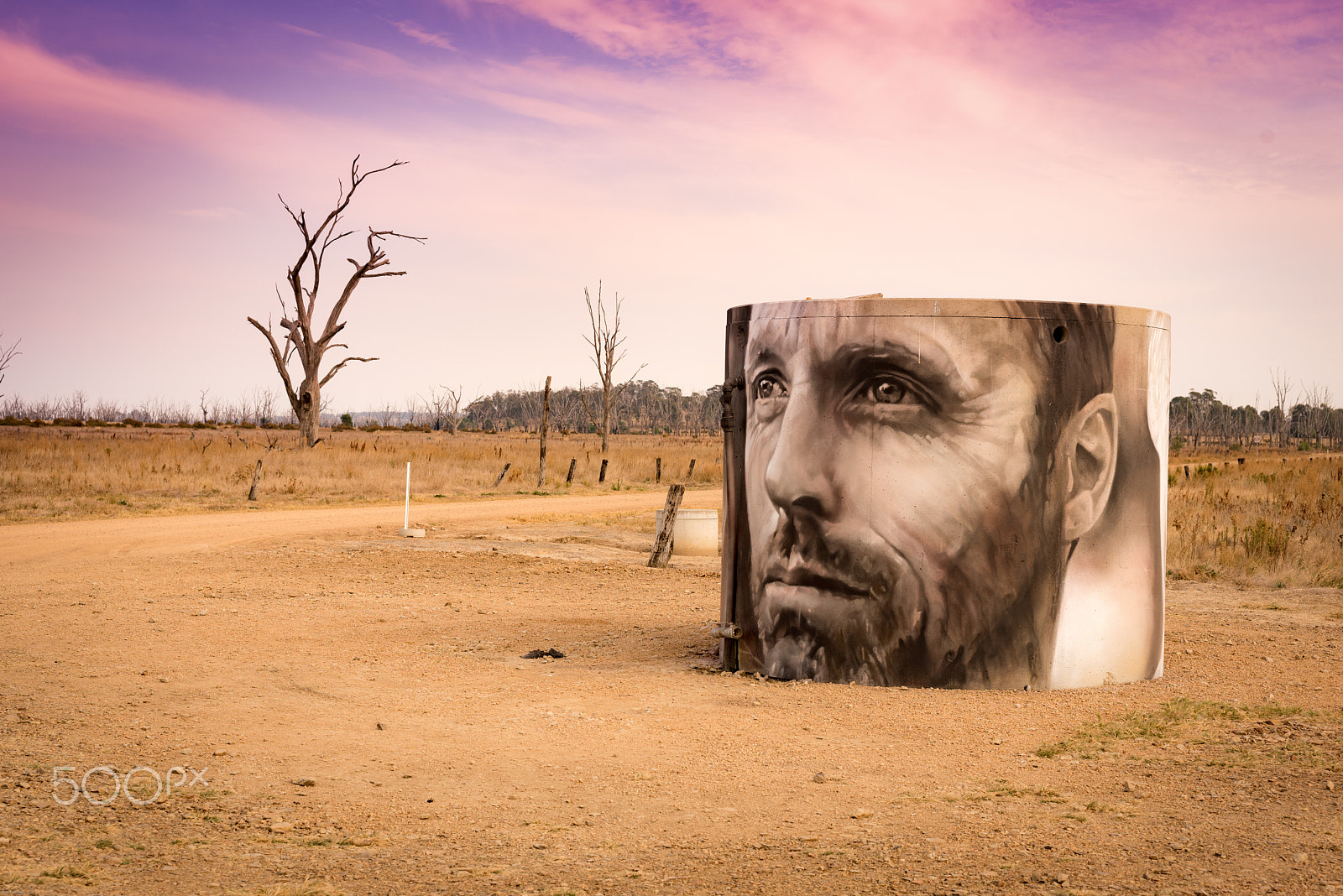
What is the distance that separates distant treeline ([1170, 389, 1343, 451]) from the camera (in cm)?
10831

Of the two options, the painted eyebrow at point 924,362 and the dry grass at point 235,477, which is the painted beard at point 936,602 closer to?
the painted eyebrow at point 924,362

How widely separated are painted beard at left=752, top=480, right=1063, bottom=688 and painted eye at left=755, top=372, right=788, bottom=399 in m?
0.88

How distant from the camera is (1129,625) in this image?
8.17 metres

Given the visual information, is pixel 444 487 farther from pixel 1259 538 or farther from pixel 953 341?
pixel 953 341

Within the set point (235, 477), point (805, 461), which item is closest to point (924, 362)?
point (805, 461)

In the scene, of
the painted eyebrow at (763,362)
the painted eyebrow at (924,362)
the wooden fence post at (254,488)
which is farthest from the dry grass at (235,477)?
the painted eyebrow at (924,362)

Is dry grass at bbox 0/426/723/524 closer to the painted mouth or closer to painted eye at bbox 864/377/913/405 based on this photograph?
the painted mouth

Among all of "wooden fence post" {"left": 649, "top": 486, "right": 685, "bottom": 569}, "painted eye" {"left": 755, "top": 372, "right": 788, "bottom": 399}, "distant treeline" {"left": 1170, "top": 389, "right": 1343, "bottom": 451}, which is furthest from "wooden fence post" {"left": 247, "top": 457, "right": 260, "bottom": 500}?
"distant treeline" {"left": 1170, "top": 389, "right": 1343, "bottom": 451}

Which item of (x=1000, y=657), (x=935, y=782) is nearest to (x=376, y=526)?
(x=1000, y=657)

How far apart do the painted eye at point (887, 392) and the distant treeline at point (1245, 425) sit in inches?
3903

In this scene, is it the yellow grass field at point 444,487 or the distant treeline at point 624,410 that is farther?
the distant treeline at point 624,410

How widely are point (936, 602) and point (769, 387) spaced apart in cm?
193

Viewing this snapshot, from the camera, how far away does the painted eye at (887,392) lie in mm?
7727

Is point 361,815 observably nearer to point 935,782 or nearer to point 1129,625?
point 935,782
